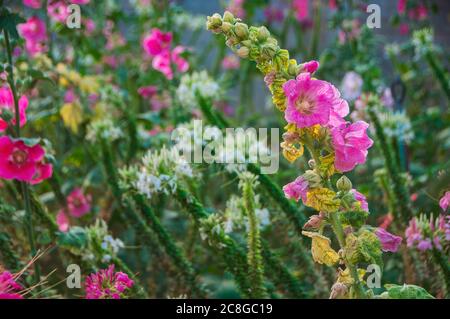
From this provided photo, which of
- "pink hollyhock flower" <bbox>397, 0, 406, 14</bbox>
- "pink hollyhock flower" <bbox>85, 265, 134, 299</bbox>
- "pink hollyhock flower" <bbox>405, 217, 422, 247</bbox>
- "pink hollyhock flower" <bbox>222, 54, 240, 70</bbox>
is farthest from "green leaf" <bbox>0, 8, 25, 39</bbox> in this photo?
"pink hollyhock flower" <bbox>222, 54, 240, 70</bbox>

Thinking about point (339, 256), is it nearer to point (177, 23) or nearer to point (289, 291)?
point (289, 291)

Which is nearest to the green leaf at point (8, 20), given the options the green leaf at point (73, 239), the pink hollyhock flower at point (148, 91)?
the green leaf at point (73, 239)

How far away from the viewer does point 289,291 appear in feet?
5.23

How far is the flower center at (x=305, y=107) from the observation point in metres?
1.00

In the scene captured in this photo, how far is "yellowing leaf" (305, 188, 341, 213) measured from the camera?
3.28 feet

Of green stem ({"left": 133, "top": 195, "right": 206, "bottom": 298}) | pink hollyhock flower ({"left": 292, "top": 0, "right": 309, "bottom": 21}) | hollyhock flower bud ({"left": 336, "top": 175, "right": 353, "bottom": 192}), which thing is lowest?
green stem ({"left": 133, "top": 195, "right": 206, "bottom": 298})

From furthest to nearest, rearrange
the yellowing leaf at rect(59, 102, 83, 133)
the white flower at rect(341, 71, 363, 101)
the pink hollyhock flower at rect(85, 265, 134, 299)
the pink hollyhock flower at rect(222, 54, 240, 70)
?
the pink hollyhock flower at rect(222, 54, 240, 70) < the white flower at rect(341, 71, 363, 101) < the yellowing leaf at rect(59, 102, 83, 133) < the pink hollyhock flower at rect(85, 265, 134, 299)

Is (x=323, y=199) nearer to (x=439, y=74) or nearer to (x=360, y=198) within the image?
(x=360, y=198)

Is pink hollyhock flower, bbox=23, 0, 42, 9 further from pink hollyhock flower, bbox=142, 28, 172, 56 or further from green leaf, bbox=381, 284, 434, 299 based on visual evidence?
green leaf, bbox=381, 284, 434, 299

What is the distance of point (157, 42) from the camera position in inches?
96.7

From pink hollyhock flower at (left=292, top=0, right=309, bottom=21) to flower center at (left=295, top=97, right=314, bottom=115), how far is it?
2.65 m

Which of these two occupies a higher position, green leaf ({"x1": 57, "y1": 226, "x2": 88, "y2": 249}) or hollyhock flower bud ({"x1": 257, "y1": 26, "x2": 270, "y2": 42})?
hollyhock flower bud ({"x1": 257, "y1": 26, "x2": 270, "y2": 42})

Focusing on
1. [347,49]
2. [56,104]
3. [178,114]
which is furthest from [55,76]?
[347,49]
